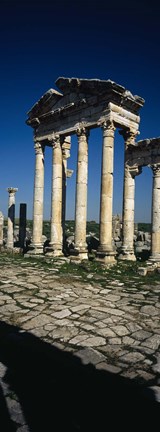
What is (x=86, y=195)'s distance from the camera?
14.5m

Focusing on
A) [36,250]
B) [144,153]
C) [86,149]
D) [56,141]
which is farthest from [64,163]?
[36,250]

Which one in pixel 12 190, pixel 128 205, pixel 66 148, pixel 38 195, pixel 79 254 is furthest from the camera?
pixel 12 190

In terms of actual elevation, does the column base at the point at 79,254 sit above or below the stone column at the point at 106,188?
below

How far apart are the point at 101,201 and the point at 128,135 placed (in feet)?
13.4

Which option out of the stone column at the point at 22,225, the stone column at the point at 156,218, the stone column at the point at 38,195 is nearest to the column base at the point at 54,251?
the stone column at the point at 38,195

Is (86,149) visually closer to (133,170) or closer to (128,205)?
(133,170)

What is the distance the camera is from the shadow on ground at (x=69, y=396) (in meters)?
2.84

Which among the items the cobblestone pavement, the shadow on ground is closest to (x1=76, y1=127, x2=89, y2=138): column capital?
the cobblestone pavement

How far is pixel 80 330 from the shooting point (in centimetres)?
508

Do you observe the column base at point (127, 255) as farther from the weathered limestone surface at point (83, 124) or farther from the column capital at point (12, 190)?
the column capital at point (12, 190)

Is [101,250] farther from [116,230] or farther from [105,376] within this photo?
[116,230]

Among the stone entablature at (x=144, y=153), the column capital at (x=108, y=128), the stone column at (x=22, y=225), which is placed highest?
the column capital at (x=108, y=128)

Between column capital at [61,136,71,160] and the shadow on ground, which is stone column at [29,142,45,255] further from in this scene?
the shadow on ground

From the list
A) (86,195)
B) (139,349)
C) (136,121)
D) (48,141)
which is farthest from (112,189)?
(139,349)
